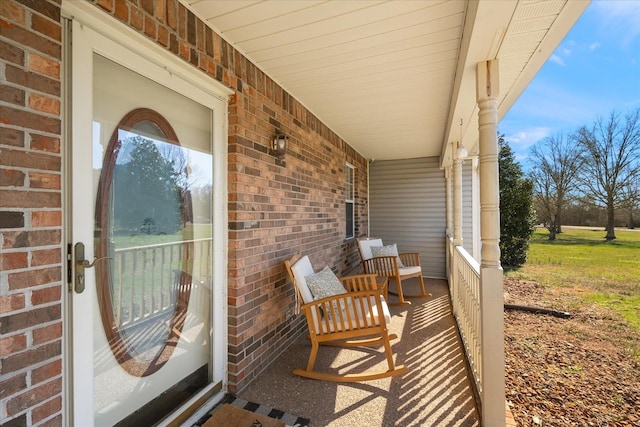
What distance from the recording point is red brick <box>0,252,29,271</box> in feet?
3.28

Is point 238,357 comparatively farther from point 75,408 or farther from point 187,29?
point 187,29

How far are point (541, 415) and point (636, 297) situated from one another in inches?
190

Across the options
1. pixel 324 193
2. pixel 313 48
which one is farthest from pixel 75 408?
pixel 324 193

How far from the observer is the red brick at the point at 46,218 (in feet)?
3.58

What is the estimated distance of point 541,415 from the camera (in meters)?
2.07

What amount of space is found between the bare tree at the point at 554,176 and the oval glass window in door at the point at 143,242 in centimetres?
1083

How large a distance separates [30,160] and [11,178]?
0.09 m

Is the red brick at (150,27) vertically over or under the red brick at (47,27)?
over

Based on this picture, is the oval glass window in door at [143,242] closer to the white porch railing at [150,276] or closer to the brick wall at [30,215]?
the white porch railing at [150,276]

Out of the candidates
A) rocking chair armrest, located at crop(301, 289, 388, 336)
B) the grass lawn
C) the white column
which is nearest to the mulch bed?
the grass lawn

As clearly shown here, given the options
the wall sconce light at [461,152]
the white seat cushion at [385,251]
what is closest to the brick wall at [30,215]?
the wall sconce light at [461,152]

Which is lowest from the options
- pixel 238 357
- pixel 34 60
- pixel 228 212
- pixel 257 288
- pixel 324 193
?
pixel 238 357

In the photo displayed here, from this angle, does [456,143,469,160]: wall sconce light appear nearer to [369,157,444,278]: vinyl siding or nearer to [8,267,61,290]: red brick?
[369,157,444,278]: vinyl siding

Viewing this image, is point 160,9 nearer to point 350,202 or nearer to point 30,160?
point 30,160
